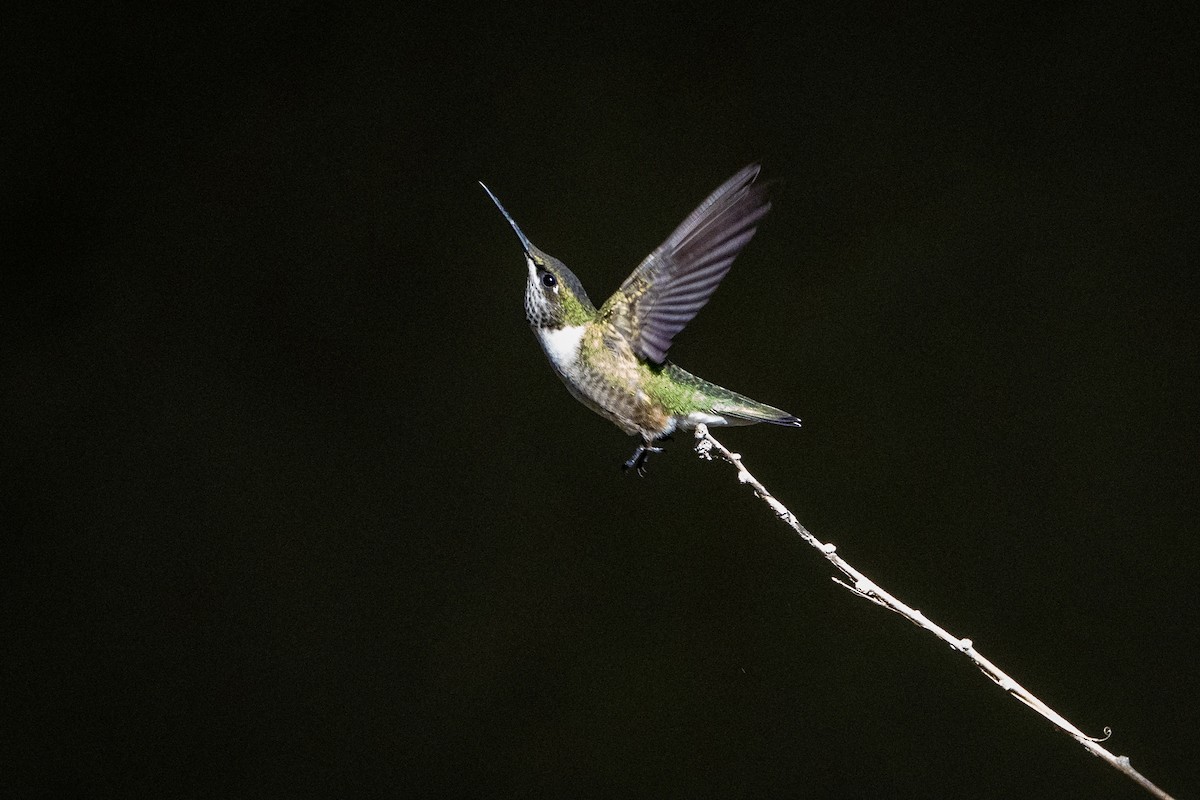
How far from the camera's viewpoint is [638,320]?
1.02m

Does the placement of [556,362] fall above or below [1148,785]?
above

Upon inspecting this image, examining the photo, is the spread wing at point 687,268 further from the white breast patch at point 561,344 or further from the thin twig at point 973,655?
the thin twig at point 973,655

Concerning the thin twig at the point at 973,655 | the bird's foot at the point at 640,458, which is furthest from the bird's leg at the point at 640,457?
the thin twig at the point at 973,655

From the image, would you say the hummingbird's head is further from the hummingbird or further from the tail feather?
the tail feather

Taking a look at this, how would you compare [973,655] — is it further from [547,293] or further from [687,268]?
[547,293]

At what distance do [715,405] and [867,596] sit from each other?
0.49 m

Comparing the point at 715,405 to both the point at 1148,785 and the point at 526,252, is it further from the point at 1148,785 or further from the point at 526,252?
the point at 1148,785

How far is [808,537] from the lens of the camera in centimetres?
69

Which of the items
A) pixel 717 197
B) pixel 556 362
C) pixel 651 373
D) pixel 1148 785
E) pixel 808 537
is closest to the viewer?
pixel 1148 785

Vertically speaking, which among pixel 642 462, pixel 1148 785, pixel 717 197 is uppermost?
pixel 717 197

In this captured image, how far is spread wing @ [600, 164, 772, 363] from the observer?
2.83 feet

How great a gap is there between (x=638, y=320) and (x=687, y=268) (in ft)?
0.32

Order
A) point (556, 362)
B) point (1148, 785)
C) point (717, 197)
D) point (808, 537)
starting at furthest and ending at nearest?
point (556, 362)
point (717, 197)
point (808, 537)
point (1148, 785)

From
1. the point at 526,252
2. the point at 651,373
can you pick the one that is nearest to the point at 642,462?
the point at 651,373
